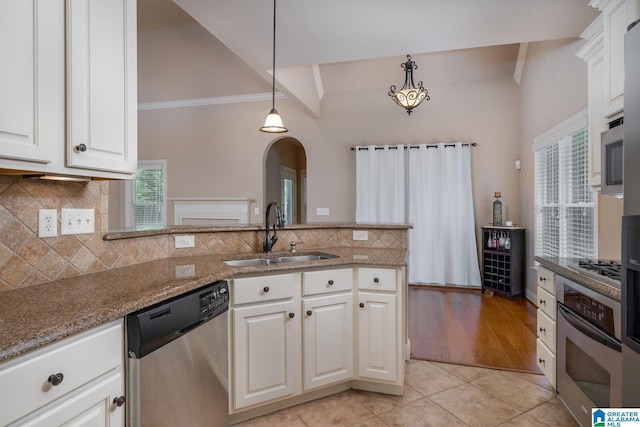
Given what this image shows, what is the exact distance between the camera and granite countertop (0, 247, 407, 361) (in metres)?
0.98

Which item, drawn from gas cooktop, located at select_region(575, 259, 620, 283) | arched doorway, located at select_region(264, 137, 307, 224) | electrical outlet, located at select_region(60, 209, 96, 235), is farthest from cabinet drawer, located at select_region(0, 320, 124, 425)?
arched doorway, located at select_region(264, 137, 307, 224)

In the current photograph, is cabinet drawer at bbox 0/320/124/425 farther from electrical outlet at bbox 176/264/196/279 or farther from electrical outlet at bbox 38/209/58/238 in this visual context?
electrical outlet at bbox 38/209/58/238

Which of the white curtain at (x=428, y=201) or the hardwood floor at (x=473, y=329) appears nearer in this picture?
the hardwood floor at (x=473, y=329)

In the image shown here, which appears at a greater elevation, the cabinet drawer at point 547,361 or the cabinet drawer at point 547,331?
the cabinet drawer at point 547,331

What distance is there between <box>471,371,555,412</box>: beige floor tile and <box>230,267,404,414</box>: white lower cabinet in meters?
0.69

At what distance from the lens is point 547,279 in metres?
2.28

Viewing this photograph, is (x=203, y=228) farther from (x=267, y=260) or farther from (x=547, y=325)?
(x=547, y=325)

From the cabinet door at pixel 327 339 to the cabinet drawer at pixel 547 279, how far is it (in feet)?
4.11

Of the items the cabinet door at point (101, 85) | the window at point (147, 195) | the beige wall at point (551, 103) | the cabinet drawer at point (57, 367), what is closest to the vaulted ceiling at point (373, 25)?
the beige wall at point (551, 103)

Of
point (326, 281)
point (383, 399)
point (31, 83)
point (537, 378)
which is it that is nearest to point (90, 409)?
point (31, 83)

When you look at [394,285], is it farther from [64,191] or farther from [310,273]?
[64,191]

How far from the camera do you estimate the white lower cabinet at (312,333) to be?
2.01 m

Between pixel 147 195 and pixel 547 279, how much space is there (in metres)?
6.21

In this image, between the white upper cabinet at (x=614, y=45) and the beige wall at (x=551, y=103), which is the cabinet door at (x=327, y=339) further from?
the beige wall at (x=551, y=103)
